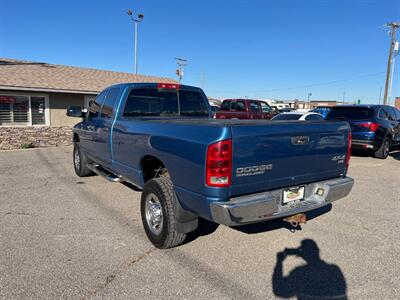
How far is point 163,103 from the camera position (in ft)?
16.9

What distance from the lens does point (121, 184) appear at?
21.5 ft

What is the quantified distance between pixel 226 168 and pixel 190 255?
1.32m

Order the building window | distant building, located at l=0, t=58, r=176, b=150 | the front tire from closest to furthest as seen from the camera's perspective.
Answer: the front tire < distant building, located at l=0, t=58, r=176, b=150 < the building window

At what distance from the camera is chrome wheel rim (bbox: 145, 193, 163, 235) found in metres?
3.67

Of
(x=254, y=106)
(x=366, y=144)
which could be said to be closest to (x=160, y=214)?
(x=366, y=144)

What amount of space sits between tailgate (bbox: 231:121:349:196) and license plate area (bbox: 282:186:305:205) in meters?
0.06

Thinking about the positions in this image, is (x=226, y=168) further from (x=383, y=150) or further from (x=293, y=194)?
(x=383, y=150)

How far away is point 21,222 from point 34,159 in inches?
252

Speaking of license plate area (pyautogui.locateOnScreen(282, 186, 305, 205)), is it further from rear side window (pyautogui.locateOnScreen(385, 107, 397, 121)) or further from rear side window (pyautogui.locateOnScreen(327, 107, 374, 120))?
rear side window (pyautogui.locateOnScreen(385, 107, 397, 121))

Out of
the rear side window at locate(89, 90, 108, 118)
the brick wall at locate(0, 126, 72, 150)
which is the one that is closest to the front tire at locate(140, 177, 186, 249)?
the rear side window at locate(89, 90, 108, 118)

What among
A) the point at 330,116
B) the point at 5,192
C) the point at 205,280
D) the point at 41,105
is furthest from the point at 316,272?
the point at 41,105

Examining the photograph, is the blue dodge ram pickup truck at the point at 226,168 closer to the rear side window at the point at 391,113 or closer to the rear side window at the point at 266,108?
the rear side window at the point at 391,113

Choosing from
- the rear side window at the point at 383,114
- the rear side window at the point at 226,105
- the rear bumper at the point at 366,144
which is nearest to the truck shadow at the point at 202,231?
the rear bumper at the point at 366,144

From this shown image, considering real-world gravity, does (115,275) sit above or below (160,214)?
below
